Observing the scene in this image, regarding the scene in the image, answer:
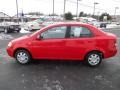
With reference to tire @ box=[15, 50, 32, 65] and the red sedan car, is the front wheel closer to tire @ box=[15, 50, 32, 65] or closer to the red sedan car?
tire @ box=[15, 50, 32, 65]

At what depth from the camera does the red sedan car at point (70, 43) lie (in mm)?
7426

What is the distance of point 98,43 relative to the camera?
742 centimetres

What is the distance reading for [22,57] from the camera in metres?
7.74

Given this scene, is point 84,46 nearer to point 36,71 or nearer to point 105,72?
point 105,72

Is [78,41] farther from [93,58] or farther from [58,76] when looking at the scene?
[58,76]

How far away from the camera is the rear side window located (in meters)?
7.46

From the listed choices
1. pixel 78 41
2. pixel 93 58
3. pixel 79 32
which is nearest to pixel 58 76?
pixel 78 41

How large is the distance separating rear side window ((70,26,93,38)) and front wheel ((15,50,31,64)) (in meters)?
1.75

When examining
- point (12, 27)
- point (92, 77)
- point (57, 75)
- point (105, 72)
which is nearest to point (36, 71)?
point (57, 75)

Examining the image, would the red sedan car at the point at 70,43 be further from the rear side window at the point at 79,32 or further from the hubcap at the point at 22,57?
the hubcap at the point at 22,57

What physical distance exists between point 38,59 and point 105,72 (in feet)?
8.42

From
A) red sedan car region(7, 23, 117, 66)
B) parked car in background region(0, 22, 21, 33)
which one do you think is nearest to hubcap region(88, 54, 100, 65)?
red sedan car region(7, 23, 117, 66)

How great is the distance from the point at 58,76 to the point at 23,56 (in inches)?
73.5

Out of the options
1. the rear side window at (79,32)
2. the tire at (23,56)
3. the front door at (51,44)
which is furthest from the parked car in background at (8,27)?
the rear side window at (79,32)
